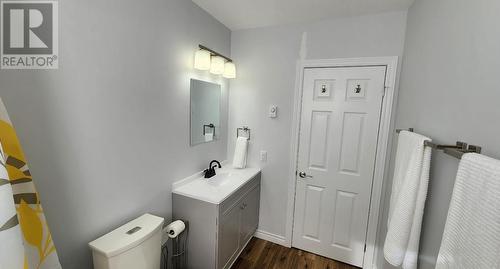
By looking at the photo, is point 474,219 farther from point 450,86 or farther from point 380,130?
point 380,130

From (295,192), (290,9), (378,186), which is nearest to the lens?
(290,9)

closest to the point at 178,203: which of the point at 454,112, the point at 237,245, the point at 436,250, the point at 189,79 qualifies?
the point at 237,245

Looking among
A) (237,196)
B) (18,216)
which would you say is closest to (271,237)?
(237,196)

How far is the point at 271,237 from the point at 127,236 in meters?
1.73

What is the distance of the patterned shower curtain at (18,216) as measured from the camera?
56cm

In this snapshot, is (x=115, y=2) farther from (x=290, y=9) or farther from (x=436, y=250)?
(x=436, y=250)

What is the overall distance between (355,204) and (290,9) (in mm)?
2019

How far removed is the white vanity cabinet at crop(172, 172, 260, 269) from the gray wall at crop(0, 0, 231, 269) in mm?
191

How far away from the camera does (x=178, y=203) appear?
1747 mm

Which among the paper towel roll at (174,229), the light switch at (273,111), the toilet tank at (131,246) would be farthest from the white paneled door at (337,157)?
the toilet tank at (131,246)

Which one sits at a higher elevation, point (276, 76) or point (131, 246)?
point (276, 76)

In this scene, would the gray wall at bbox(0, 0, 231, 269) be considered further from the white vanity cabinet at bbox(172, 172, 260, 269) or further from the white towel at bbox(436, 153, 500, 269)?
the white towel at bbox(436, 153, 500, 269)

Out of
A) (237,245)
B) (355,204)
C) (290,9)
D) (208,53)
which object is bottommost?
(237,245)

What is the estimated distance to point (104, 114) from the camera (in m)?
1.21
